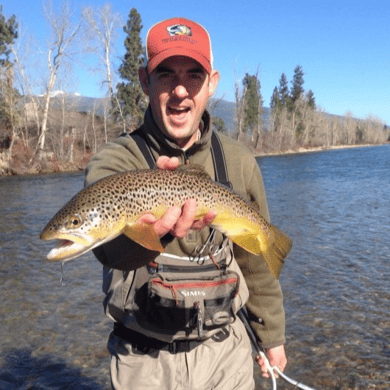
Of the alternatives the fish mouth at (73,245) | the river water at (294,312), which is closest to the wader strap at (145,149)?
the fish mouth at (73,245)

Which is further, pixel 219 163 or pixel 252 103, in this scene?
pixel 252 103

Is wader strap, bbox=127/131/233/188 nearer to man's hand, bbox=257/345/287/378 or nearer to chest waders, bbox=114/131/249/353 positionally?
chest waders, bbox=114/131/249/353

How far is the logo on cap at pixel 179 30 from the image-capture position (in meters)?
2.47

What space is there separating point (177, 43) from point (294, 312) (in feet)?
16.2

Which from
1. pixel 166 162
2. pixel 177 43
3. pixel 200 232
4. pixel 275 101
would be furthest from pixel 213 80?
pixel 275 101

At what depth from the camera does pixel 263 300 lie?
2.84 meters

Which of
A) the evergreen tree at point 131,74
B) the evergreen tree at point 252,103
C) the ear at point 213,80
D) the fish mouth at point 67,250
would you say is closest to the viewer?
the fish mouth at point 67,250

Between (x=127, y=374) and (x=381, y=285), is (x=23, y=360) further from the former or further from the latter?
(x=381, y=285)

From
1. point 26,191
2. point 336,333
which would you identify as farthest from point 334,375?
point 26,191

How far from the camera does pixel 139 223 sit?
2102 mm

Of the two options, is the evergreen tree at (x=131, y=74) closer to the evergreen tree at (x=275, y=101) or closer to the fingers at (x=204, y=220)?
the evergreen tree at (x=275, y=101)

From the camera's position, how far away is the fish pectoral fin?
1.95m

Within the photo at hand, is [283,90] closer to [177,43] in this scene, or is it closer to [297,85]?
[297,85]

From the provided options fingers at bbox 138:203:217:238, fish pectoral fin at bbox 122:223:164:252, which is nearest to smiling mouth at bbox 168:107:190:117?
fingers at bbox 138:203:217:238
